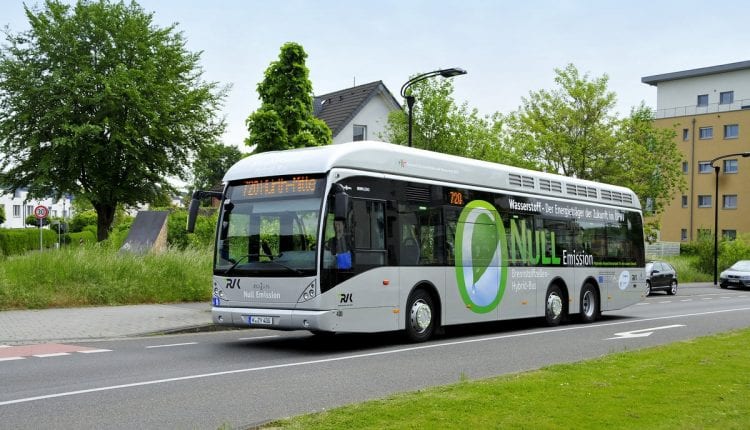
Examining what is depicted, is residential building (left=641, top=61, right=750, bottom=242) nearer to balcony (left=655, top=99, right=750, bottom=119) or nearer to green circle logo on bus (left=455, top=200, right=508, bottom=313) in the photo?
balcony (left=655, top=99, right=750, bottom=119)

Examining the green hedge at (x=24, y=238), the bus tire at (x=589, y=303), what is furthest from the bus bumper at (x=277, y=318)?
the green hedge at (x=24, y=238)

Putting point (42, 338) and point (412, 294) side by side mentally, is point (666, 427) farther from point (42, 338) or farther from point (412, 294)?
point (42, 338)

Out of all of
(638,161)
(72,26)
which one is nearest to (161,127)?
(72,26)

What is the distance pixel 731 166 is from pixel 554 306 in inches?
2342

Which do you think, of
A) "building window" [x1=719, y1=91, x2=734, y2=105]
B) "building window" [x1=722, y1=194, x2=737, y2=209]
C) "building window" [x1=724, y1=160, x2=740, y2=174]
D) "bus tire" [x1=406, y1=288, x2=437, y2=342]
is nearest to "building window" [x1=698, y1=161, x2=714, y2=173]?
"building window" [x1=724, y1=160, x2=740, y2=174]

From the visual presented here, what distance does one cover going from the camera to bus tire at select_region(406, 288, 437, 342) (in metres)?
13.1

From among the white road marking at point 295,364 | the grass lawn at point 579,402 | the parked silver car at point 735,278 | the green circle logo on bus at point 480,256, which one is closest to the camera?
the grass lawn at point 579,402

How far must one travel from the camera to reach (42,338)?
1329 cm

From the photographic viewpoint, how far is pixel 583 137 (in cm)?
4147

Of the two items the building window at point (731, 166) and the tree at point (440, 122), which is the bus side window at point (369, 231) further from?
the building window at point (731, 166)

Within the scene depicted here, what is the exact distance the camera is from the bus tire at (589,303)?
18.3 m

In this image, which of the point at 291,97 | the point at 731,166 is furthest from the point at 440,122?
the point at 731,166

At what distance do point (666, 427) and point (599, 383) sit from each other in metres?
2.27

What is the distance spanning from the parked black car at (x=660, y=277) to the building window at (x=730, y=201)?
39.1 m
